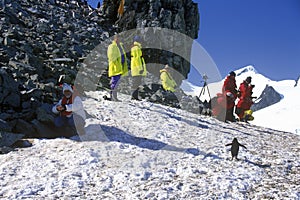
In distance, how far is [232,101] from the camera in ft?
48.0

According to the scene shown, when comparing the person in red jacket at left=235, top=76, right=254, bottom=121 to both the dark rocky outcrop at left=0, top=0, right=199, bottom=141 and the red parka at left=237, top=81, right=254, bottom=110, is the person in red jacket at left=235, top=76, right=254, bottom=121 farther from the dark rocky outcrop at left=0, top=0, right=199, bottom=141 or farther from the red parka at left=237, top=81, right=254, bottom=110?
the dark rocky outcrop at left=0, top=0, right=199, bottom=141

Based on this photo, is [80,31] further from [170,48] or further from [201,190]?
[201,190]

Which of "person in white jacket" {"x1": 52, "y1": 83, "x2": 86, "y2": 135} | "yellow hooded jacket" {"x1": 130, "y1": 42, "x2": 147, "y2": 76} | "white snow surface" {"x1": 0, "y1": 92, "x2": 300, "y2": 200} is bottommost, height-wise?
"white snow surface" {"x1": 0, "y1": 92, "x2": 300, "y2": 200}

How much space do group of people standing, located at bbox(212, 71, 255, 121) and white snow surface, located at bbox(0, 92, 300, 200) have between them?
3.52m

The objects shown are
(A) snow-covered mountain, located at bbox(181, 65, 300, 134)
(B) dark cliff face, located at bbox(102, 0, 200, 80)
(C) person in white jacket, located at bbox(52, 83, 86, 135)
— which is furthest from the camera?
(A) snow-covered mountain, located at bbox(181, 65, 300, 134)

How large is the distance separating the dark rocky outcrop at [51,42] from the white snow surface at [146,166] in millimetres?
1735

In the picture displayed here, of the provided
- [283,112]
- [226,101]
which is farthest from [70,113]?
[283,112]

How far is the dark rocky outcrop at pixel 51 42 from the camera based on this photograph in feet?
32.9

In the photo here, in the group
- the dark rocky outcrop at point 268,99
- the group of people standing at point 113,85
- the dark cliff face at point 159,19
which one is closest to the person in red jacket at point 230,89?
the group of people standing at point 113,85

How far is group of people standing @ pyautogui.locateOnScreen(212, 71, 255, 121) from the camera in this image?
14.4 metres

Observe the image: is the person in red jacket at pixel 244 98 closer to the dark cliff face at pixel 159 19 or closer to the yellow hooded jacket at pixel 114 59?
the yellow hooded jacket at pixel 114 59

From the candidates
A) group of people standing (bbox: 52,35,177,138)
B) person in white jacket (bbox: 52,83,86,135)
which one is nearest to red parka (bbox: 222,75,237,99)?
group of people standing (bbox: 52,35,177,138)

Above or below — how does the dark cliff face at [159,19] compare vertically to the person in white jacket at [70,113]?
above

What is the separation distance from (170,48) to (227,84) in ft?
76.1
